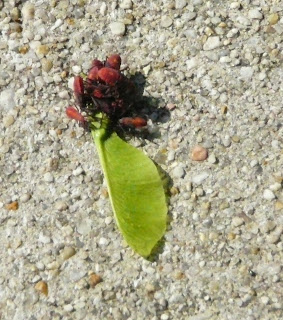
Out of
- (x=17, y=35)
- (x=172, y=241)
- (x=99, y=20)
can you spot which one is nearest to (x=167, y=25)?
(x=99, y=20)

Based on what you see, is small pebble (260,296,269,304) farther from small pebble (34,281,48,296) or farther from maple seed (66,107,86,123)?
maple seed (66,107,86,123)

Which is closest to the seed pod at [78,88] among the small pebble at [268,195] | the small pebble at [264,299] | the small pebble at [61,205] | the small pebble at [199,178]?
the small pebble at [61,205]

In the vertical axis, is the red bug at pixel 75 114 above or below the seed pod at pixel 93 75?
below

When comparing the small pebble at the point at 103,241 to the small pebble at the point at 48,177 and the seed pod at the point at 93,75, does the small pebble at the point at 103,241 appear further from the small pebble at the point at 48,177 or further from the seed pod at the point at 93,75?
the seed pod at the point at 93,75

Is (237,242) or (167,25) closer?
(237,242)

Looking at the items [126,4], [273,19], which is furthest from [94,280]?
[273,19]

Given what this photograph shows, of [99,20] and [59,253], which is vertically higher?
[99,20]

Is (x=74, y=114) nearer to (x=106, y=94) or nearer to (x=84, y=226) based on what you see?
(x=106, y=94)

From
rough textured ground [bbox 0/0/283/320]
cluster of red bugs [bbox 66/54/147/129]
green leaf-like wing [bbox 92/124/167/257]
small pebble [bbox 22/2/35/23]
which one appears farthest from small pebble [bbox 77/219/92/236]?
small pebble [bbox 22/2/35/23]

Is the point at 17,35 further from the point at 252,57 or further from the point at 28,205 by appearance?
Result: the point at 252,57
